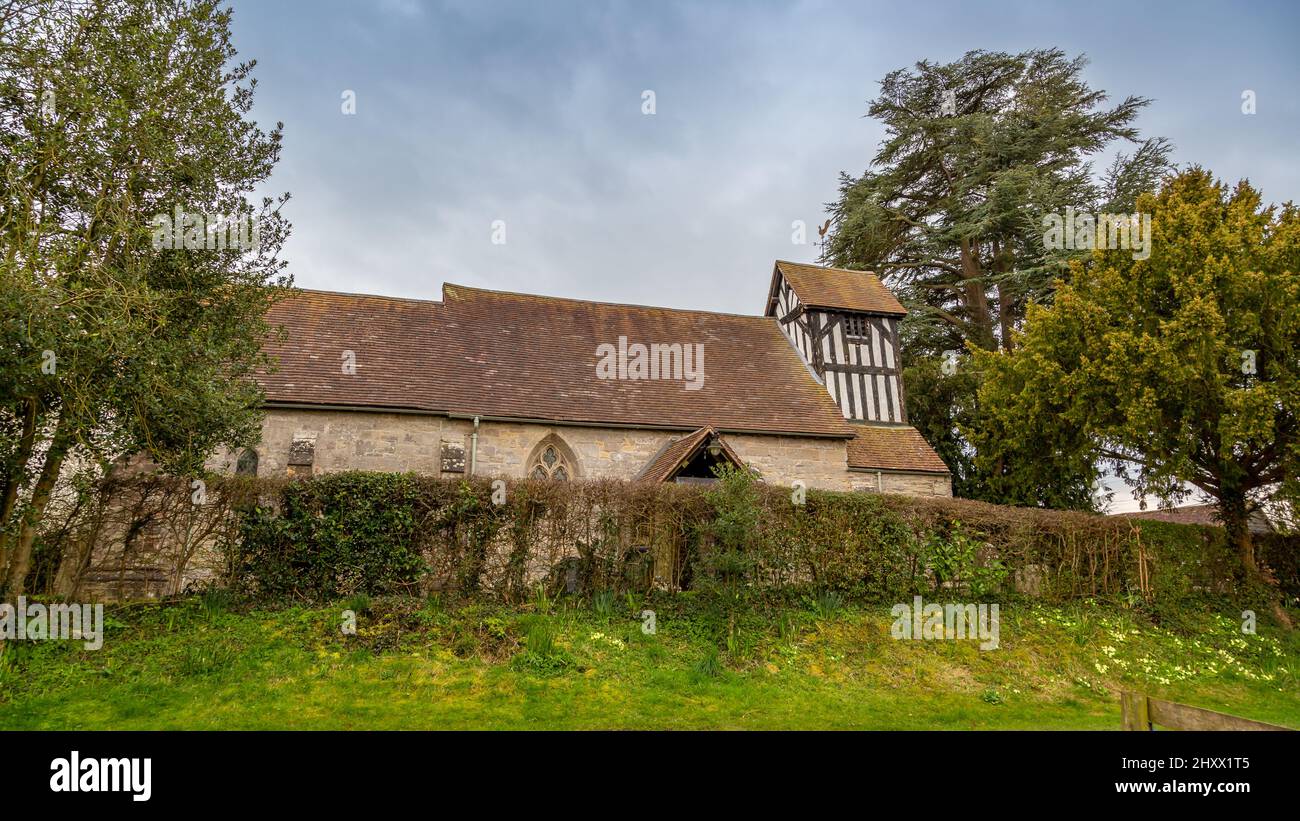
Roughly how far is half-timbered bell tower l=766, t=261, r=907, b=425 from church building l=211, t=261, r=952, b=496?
53 mm

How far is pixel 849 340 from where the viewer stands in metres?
21.7

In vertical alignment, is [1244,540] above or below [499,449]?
below

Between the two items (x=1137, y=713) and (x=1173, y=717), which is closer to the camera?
(x=1173, y=717)

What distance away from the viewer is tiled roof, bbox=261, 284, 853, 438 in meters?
16.4

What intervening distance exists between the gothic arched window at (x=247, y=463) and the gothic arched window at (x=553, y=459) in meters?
6.02

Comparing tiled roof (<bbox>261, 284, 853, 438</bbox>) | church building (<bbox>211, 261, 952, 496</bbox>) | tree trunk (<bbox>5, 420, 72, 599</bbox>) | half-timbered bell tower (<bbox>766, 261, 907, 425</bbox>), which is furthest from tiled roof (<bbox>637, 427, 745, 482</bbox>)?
tree trunk (<bbox>5, 420, 72, 599</bbox>)

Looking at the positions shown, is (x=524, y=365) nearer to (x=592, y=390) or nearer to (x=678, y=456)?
(x=592, y=390)

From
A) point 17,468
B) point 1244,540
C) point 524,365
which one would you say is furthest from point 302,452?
point 1244,540

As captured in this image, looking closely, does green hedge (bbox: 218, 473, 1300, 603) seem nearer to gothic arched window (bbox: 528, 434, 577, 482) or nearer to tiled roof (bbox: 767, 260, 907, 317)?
gothic arched window (bbox: 528, 434, 577, 482)

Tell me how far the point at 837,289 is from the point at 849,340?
192 cm

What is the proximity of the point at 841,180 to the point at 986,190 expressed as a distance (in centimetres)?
557

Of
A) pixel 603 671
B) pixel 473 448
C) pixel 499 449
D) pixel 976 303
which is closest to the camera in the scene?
pixel 603 671

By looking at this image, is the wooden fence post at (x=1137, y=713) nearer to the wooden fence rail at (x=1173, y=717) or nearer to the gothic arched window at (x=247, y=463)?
the wooden fence rail at (x=1173, y=717)

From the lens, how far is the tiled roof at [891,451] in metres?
18.6
